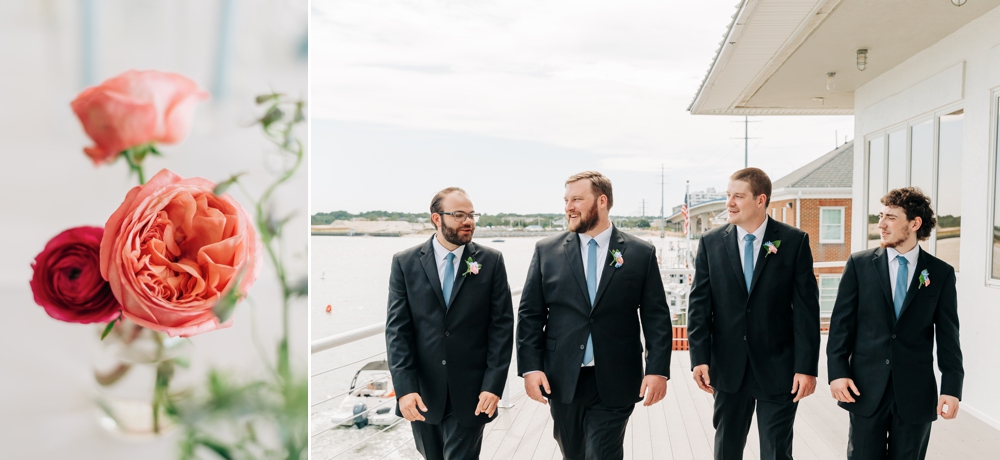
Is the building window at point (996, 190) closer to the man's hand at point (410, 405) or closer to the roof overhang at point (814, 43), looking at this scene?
the roof overhang at point (814, 43)

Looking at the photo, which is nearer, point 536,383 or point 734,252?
point 536,383

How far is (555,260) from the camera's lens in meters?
2.64

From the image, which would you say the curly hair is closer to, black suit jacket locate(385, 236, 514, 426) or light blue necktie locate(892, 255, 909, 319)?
light blue necktie locate(892, 255, 909, 319)

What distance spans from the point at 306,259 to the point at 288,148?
0.28m

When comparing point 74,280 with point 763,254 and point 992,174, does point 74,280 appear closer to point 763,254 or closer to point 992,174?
point 763,254

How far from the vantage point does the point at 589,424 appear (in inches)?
102

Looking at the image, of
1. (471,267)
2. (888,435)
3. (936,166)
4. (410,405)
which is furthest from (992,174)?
(410,405)

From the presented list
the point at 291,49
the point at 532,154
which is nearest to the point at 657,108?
the point at 532,154

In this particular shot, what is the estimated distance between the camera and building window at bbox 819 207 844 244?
19.3 meters

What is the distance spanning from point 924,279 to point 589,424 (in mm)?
1505

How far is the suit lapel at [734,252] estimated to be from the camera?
2.76m

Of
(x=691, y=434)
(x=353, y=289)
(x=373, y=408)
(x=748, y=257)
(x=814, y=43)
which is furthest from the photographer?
(x=353, y=289)

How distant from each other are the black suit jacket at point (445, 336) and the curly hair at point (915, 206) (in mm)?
1722

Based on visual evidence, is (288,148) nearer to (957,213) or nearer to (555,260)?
(555,260)
